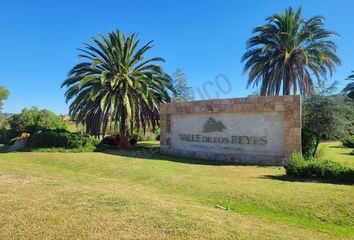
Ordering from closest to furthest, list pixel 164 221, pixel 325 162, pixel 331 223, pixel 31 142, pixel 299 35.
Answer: pixel 164 221 < pixel 331 223 < pixel 325 162 < pixel 31 142 < pixel 299 35

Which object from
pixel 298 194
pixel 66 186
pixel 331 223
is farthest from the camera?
pixel 66 186

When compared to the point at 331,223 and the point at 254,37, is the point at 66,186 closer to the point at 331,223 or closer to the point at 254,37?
the point at 331,223

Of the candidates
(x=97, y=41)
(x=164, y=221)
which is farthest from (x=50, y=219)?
(x=97, y=41)

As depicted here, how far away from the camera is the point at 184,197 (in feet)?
25.7

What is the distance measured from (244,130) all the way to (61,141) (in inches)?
434

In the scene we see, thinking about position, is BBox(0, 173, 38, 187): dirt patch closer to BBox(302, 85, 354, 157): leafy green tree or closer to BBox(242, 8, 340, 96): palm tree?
BBox(302, 85, 354, 157): leafy green tree

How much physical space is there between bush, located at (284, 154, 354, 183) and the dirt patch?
27.4 ft

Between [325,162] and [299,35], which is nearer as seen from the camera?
[325,162]

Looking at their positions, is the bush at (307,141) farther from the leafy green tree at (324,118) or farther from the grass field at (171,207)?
the grass field at (171,207)

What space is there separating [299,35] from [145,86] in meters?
12.6

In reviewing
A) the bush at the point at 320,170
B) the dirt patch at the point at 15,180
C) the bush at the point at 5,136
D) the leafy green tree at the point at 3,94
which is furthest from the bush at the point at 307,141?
the leafy green tree at the point at 3,94

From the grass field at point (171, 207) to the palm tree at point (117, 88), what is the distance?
370 inches

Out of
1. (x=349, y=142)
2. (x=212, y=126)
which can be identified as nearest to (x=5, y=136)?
(x=212, y=126)

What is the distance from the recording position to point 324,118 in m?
14.2
